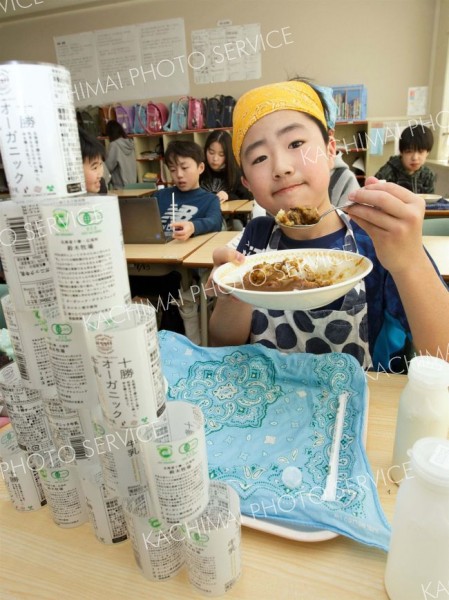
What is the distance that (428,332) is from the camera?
2.96 ft

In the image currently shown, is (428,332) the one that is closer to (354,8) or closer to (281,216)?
(281,216)

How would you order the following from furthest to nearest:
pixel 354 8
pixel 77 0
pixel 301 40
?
1. pixel 77 0
2. pixel 301 40
3. pixel 354 8

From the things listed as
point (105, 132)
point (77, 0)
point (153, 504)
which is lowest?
point (153, 504)

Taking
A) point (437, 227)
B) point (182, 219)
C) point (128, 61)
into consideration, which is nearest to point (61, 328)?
point (437, 227)

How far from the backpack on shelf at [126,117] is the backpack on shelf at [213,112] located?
120 cm

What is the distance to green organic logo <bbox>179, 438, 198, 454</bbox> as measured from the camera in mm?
474

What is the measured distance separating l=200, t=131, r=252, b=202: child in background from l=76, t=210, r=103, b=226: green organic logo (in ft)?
11.4

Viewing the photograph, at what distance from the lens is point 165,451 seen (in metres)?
0.47

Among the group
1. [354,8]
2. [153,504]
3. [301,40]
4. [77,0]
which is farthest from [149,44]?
[153,504]

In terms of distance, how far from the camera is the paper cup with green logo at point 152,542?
1.78 feet

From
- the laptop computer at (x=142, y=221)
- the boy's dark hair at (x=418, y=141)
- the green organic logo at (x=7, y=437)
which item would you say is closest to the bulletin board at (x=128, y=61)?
the boy's dark hair at (x=418, y=141)

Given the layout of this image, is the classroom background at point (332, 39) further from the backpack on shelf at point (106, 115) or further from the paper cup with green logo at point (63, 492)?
the paper cup with green logo at point (63, 492)

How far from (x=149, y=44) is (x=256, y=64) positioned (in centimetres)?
165

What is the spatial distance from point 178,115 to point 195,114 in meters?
0.29
